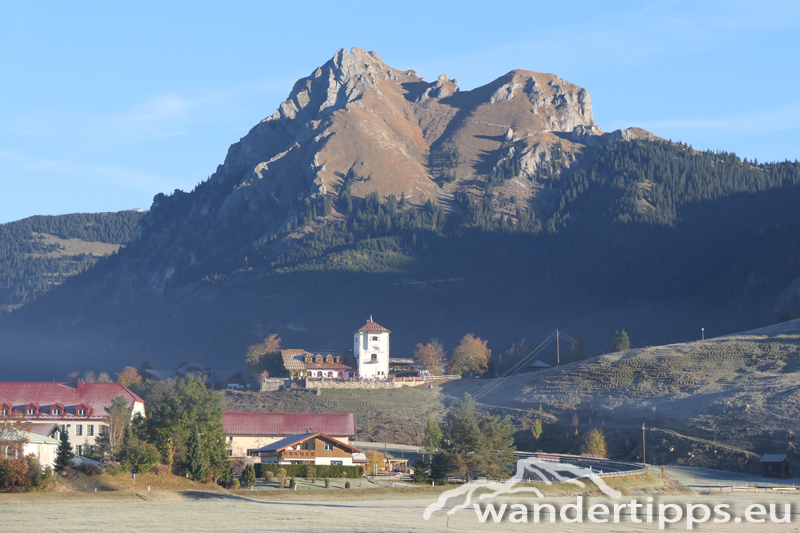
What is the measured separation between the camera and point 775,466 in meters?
93.1

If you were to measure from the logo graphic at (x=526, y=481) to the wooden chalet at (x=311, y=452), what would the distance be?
15.1 metres

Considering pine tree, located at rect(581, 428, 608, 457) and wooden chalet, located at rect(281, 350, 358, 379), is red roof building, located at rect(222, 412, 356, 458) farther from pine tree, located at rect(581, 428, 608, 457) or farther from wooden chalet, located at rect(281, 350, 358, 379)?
wooden chalet, located at rect(281, 350, 358, 379)

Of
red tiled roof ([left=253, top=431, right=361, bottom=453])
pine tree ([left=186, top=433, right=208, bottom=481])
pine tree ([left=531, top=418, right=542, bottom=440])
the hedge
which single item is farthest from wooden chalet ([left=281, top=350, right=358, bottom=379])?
pine tree ([left=186, top=433, right=208, bottom=481])

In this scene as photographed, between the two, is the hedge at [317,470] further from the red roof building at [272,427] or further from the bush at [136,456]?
the red roof building at [272,427]

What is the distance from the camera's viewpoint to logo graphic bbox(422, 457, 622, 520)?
69.5 meters

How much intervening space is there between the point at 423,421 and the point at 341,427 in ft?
85.5

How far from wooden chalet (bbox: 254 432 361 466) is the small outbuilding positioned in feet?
127

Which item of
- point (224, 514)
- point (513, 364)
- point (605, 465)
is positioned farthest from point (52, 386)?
point (513, 364)

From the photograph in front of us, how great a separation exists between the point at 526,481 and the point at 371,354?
81293mm

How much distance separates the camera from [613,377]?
438ft

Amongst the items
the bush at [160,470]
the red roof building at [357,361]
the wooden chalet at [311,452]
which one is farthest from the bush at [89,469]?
the red roof building at [357,361]

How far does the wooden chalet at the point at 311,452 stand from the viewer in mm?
88188

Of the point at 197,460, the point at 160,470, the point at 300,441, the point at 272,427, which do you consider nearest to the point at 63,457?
the point at 160,470

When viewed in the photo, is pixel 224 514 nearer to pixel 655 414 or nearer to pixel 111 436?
pixel 111 436
